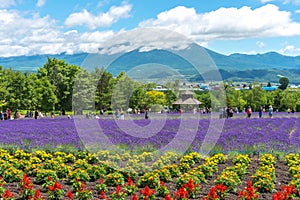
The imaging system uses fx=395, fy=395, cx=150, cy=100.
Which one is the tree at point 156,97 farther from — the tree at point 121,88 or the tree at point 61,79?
the tree at point 61,79

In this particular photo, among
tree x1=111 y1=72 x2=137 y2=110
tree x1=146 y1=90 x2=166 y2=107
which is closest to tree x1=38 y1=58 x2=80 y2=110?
tree x1=146 y1=90 x2=166 y2=107

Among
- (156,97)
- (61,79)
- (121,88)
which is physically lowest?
(156,97)

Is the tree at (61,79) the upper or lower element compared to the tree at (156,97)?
upper

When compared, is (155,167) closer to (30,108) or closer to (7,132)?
(7,132)

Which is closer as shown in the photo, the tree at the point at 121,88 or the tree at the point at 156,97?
the tree at the point at 121,88

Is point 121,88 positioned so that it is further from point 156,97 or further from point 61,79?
point 61,79

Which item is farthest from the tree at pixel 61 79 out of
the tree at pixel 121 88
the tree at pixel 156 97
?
the tree at pixel 121 88

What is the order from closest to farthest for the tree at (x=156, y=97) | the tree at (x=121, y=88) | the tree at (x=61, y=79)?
the tree at (x=121, y=88)
the tree at (x=156, y=97)
the tree at (x=61, y=79)

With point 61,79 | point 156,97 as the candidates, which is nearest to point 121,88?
point 156,97

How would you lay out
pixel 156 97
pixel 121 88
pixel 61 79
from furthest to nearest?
pixel 61 79 < pixel 156 97 < pixel 121 88

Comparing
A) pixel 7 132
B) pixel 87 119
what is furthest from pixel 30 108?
pixel 87 119

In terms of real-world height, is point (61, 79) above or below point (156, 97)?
above

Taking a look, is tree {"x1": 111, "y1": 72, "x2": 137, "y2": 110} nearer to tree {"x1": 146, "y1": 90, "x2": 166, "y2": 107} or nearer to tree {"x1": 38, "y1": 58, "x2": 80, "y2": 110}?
tree {"x1": 146, "y1": 90, "x2": 166, "y2": 107}

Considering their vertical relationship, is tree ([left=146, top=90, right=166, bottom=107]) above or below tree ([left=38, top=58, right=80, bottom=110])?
below
